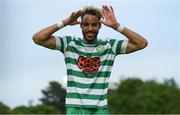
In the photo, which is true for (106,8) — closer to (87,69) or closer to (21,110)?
(87,69)

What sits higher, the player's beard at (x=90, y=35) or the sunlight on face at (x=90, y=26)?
the sunlight on face at (x=90, y=26)

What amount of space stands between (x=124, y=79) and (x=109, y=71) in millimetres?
58638

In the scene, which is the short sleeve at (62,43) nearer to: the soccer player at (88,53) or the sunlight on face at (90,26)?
the soccer player at (88,53)

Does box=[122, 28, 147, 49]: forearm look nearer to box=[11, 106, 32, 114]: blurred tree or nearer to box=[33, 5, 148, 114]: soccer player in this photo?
box=[33, 5, 148, 114]: soccer player

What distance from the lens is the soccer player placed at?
7.74 meters

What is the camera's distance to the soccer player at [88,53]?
7.74 m

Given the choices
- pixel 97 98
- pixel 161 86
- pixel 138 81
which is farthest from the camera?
pixel 138 81

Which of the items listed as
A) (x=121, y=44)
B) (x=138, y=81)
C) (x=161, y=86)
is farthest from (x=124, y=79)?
(x=121, y=44)

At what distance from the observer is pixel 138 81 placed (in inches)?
2504

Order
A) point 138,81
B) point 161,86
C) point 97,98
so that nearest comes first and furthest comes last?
1. point 97,98
2. point 161,86
3. point 138,81

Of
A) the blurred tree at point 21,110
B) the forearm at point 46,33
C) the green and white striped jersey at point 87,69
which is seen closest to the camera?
the green and white striped jersey at point 87,69

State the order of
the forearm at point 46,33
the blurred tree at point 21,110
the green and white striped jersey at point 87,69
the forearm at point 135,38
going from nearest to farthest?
the green and white striped jersey at point 87,69 → the forearm at point 46,33 → the forearm at point 135,38 → the blurred tree at point 21,110

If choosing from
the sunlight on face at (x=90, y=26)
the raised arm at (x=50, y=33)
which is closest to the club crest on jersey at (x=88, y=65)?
the sunlight on face at (x=90, y=26)

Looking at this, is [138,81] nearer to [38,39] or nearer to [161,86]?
[161,86]
